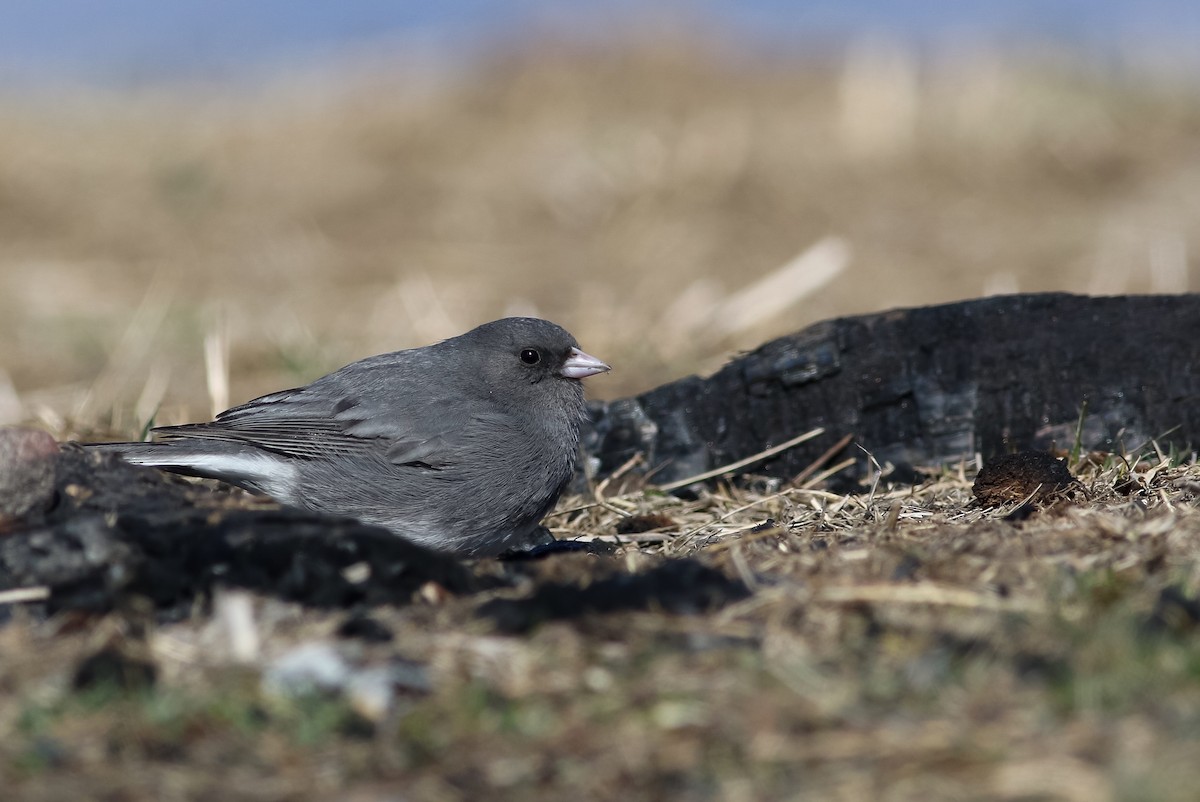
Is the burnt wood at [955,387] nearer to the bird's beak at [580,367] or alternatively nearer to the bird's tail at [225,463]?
the bird's beak at [580,367]

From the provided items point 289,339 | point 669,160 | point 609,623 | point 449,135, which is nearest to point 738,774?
point 609,623

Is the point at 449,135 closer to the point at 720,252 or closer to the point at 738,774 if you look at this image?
the point at 720,252

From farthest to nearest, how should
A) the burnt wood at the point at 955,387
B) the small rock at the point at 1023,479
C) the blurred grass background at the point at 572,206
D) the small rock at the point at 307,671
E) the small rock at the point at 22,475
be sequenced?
the blurred grass background at the point at 572,206 → the burnt wood at the point at 955,387 → the small rock at the point at 1023,479 → the small rock at the point at 22,475 → the small rock at the point at 307,671

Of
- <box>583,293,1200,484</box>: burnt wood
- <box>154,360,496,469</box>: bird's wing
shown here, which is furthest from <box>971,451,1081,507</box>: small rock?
<box>154,360,496,469</box>: bird's wing

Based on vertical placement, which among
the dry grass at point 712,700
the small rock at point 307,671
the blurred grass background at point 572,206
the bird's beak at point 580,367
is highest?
the blurred grass background at point 572,206

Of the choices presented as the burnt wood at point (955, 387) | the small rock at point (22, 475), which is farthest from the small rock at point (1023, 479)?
the small rock at point (22, 475)

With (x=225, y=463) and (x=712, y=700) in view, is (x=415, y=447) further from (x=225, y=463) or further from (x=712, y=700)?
(x=712, y=700)

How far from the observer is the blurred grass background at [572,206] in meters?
6.61

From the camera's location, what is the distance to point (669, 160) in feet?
31.9

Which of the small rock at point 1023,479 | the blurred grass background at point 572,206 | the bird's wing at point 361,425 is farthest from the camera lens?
the blurred grass background at point 572,206

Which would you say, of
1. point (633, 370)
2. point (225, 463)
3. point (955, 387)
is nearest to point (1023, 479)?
point (955, 387)

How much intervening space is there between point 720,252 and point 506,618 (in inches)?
250

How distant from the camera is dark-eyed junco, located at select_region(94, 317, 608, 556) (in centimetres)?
346

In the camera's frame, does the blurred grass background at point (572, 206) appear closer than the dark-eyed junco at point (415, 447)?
No
